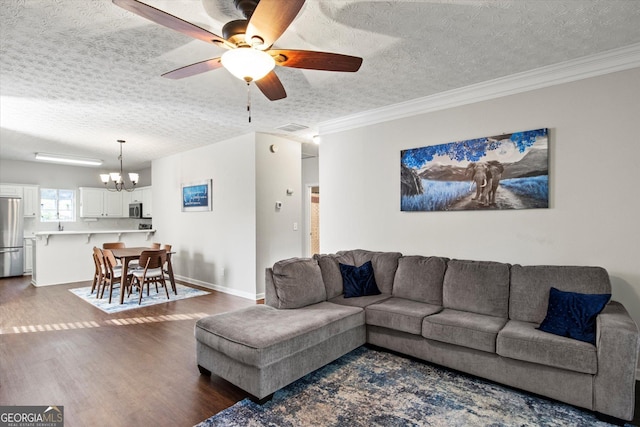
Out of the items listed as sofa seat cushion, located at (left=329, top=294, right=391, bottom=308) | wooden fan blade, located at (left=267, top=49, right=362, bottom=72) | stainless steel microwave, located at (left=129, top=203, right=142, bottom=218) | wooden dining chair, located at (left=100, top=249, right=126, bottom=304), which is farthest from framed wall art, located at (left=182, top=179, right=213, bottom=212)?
wooden fan blade, located at (left=267, top=49, right=362, bottom=72)

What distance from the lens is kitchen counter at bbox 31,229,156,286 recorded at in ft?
21.1

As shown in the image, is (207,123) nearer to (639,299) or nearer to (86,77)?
(86,77)

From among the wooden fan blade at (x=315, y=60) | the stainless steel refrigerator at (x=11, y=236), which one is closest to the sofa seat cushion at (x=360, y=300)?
the wooden fan blade at (x=315, y=60)

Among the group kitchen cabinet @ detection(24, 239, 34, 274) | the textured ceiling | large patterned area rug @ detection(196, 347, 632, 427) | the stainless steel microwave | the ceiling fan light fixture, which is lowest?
large patterned area rug @ detection(196, 347, 632, 427)

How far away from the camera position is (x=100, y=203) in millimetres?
8883

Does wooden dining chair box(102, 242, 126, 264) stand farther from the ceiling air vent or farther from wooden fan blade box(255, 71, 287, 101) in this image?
wooden fan blade box(255, 71, 287, 101)

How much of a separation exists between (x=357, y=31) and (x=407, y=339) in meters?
2.60

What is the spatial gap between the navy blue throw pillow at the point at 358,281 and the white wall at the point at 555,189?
0.60 m

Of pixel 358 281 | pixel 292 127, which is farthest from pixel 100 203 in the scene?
pixel 358 281

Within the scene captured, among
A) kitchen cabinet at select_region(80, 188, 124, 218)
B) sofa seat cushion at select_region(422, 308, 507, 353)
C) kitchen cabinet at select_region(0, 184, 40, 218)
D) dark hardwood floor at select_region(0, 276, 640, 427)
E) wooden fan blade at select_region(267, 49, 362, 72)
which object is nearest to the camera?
wooden fan blade at select_region(267, 49, 362, 72)

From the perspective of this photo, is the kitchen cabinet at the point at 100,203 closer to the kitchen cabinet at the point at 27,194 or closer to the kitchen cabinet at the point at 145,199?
the kitchen cabinet at the point at 145,199

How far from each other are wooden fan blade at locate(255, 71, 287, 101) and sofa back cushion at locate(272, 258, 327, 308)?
1.59 metres

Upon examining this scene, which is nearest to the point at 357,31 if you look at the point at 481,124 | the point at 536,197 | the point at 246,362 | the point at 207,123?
the point at 481,124

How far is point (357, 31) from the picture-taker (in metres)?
2.46
